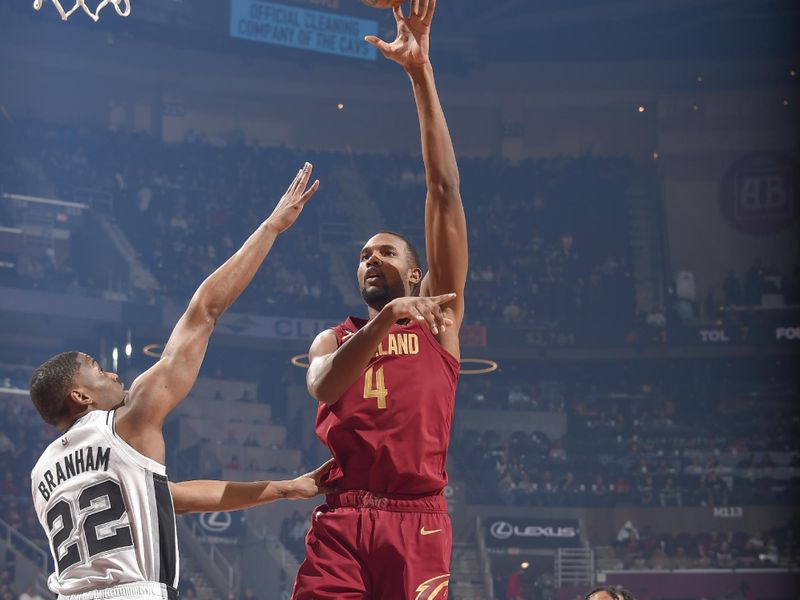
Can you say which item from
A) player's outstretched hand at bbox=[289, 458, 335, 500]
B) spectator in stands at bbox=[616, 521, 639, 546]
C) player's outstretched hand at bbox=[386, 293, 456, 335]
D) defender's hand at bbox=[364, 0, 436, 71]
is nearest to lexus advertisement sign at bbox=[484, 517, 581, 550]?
spectator in stands at bbox=[616, 521, 639, 546]

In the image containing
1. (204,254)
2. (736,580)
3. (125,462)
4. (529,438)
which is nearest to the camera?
(125,462)

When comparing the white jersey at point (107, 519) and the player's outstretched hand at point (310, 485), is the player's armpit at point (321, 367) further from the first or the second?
the white jersey at point (107, 519)

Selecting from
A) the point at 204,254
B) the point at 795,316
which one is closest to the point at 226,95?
the point at 204,254

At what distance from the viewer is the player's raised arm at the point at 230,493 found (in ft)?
14.2

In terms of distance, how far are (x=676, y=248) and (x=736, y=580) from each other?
10.5m

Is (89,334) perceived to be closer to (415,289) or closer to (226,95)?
(226,95)

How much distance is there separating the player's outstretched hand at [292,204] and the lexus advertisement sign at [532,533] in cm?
1720

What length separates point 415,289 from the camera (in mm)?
4379

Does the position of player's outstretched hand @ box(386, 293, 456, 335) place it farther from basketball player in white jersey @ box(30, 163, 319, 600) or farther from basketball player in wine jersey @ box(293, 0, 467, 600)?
basketball player in white jersey @ box(30, 163, 319, 600)

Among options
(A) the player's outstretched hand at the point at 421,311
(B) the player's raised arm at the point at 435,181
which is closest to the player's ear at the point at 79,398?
(A) the player's outstretched hand at the point at 421,311

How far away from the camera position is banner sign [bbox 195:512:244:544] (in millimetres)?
20188

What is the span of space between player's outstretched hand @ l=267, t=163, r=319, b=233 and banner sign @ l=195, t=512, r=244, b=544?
16530 mm

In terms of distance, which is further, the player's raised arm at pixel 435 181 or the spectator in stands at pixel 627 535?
the spectator in stands at pixel 627 535

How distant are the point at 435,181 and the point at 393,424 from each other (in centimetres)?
111
